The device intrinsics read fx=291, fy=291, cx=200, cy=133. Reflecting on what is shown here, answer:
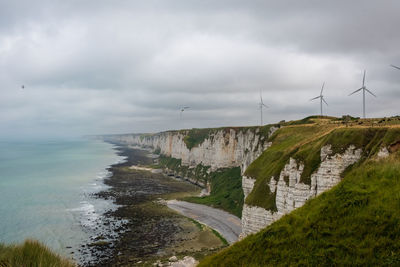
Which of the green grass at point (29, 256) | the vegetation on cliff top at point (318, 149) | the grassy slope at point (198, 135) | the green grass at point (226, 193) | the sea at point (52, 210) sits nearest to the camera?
the green grass at point (29, 256)

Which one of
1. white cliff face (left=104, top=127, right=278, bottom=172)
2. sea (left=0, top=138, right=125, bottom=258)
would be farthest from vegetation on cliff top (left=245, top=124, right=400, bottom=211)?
white cliff face (left=104, top=127, right=278, bottom=172)

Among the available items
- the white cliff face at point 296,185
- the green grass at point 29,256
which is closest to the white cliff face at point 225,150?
the white cliff face at point 296,185

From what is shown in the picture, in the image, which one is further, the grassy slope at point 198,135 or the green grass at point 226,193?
the grassy slope at point 198,135

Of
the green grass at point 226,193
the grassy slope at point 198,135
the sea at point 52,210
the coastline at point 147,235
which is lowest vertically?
the sea at point 52,210

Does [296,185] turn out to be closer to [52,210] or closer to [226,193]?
[226,193]

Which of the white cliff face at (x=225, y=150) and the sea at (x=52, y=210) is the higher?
the white cliff face at (x=225, y=150)

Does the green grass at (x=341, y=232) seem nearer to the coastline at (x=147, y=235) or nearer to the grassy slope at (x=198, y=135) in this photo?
the coastline at (x=147, y=235)

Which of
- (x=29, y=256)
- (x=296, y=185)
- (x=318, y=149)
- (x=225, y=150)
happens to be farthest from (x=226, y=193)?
(x=29, y=256)
